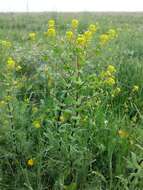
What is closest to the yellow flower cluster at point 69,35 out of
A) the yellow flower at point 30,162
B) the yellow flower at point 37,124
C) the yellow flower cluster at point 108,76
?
the yellow flower cluster at point 108,76

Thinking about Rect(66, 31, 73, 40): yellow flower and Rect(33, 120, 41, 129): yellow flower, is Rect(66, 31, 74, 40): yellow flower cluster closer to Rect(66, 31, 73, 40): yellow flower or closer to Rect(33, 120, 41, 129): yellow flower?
Rect(66, 31, 73, 40): yellow flower

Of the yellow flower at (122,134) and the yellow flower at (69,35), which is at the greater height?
the yellow flower at (69,35)

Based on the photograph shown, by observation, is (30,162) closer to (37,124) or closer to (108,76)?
(37,124)

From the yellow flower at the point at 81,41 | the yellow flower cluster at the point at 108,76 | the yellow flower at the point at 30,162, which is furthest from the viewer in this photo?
the yellow flower cluster at the point at 108,76

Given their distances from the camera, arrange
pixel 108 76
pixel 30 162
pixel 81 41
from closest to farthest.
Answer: pixel 30 162, pixel 81 41, pixel 108 76

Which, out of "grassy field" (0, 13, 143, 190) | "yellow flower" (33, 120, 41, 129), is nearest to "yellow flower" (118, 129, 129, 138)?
"grassy field" (0, 13, 143, 190)

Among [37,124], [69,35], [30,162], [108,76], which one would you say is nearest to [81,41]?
[69,35]

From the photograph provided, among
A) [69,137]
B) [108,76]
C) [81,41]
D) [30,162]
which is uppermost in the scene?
[81,41]

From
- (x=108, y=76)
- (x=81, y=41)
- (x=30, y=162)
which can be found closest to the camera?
(x=30, y=162)

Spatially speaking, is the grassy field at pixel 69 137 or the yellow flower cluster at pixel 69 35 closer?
the grassy field at pixel 69 137

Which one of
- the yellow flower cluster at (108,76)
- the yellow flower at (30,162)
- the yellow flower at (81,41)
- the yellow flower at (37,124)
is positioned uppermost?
the yellow flower at (81,41)

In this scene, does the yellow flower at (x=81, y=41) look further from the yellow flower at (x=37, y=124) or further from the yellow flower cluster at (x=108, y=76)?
the yellow flower at (x=37, y=124)

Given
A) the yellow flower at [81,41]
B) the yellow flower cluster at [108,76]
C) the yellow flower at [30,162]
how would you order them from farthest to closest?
the yellow flower cluster at [108,76]
the yellow flower at [81,41]
the yellow flower at [30,162]

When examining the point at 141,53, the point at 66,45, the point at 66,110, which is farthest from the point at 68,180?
the point at 141,53
